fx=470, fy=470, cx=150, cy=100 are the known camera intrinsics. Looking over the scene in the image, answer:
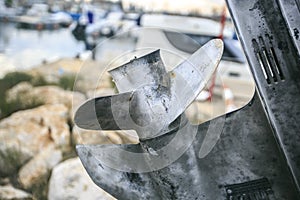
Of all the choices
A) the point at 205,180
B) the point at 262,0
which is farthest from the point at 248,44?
the point at 205,180

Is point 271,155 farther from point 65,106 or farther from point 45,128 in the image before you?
point 65,106

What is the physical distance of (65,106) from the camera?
15.7 ft

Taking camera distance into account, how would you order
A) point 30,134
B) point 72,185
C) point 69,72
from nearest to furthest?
point 72,185, point 30,134, point 69,72

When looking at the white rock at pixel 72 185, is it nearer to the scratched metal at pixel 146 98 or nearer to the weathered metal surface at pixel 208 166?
the weathered metal surface at pixel 208 166

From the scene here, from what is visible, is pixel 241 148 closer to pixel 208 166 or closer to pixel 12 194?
pixel 208 166

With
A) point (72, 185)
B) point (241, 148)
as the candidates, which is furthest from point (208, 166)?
point (72, 185)

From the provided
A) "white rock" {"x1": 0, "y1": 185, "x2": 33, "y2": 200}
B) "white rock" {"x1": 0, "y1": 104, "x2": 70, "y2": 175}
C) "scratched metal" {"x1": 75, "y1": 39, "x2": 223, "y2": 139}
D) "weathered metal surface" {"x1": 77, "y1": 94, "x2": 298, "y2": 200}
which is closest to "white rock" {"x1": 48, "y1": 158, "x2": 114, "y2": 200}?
"white rock" {"x1": 0, "y1": 185, "x2": 33, "y2": 200}

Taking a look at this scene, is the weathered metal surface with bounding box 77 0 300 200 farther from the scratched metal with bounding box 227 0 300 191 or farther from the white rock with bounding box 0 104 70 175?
the white rock with bounding box 0 104 70 175

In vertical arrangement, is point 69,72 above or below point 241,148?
above

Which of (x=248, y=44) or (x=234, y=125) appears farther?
(x=234, y=125)

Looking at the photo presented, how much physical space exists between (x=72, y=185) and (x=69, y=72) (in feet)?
13.7

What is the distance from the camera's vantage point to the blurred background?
68.1 inches

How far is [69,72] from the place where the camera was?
6.91 meters

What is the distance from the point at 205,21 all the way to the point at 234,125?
685 cm
